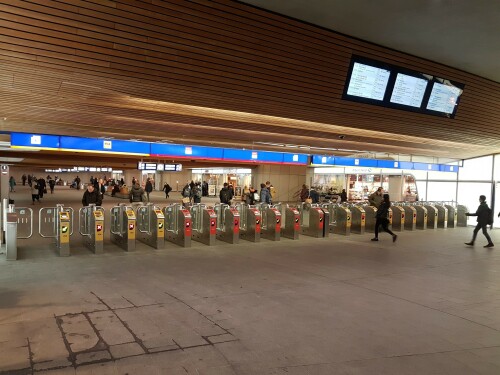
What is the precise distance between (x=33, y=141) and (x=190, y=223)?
570 centimetres

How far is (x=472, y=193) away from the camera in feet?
62.3

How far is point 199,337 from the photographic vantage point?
427 cm

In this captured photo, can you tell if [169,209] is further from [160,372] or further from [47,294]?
[160,372]

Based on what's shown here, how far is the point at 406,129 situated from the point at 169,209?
6797 mm

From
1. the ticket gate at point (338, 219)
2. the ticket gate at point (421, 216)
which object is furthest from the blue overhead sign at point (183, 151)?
the ticket gate at point (421, 216)

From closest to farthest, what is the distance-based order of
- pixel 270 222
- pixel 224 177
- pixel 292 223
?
pixel 270 222, pixel 292 223, pixel 224 177

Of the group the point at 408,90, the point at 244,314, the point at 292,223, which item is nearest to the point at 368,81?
the point at 408,90

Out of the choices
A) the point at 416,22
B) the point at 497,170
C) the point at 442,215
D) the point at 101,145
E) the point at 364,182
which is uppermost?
the point at 416,22

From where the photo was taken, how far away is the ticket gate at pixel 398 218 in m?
14.7

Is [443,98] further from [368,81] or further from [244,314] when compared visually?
[244,314]

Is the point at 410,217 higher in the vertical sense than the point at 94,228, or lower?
lower

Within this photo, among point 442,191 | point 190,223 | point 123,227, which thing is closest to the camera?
point 123,227

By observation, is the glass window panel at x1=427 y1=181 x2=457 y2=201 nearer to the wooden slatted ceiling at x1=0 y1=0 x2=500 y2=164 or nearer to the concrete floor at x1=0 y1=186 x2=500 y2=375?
the wooden slatted ceiling at x1=0 y1=0 x2=500 y2=164

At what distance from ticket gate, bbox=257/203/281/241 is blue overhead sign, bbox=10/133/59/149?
6371 mm
